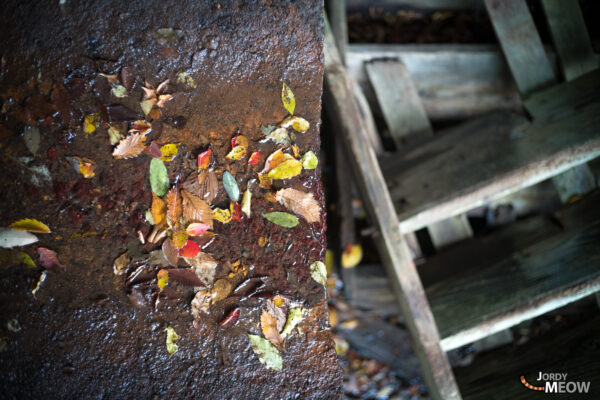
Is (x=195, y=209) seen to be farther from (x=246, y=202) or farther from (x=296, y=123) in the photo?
(x=296, y=123)

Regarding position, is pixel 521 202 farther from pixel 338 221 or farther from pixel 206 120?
pixel 206 120

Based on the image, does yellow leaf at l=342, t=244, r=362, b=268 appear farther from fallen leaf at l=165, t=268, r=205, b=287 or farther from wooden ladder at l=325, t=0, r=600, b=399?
fallen leaf at l=165, t=268, r=205, b=287

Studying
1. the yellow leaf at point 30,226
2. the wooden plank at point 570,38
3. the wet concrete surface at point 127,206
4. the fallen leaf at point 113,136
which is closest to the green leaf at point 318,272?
the wet concrete surface at point 127,206

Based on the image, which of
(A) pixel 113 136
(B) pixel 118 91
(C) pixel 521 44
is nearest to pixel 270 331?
(A) pixel 113 136

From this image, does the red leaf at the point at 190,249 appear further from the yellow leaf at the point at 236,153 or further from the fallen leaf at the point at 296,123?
the fallen leaf at the point at 296,123

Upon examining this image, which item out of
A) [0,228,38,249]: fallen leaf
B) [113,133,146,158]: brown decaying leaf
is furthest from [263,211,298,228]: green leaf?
[0,228,38,249]: fallen leaf
